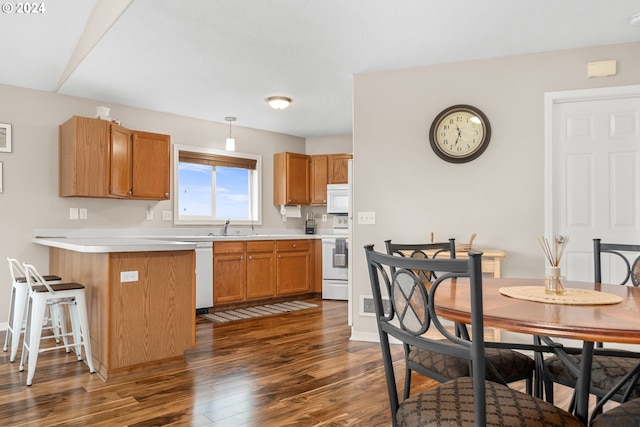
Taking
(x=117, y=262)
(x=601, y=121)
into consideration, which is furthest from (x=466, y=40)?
(x=117, y=262)

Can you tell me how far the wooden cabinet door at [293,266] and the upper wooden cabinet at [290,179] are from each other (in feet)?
2.24

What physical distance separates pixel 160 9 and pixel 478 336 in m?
2.63

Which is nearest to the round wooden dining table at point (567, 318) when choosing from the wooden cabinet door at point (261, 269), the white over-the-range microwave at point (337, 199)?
the wooden cabinet door at point (261, 269)

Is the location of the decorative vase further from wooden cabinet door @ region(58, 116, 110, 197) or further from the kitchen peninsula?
wooden cabinet door @ region(58, 116, 110, 197)

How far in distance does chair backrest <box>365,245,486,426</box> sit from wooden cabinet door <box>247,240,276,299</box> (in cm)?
392

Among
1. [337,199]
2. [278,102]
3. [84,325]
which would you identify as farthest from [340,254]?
[84,325]

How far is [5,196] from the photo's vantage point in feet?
13.2

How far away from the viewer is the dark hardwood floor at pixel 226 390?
2221 mm

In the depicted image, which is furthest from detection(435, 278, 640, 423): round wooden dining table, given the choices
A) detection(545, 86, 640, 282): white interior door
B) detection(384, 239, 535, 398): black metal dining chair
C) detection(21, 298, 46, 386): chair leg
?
detection(21, 298, 46, 386): chair leg

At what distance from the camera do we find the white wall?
3359 mm

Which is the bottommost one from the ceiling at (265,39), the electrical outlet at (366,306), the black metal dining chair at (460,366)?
the electrical outlet at (366,306)

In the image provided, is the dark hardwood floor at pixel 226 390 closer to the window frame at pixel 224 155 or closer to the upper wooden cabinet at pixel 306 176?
the window frame at pixel 224 155

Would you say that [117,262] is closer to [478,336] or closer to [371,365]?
[371,365]

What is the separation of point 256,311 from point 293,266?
3.13 feet
